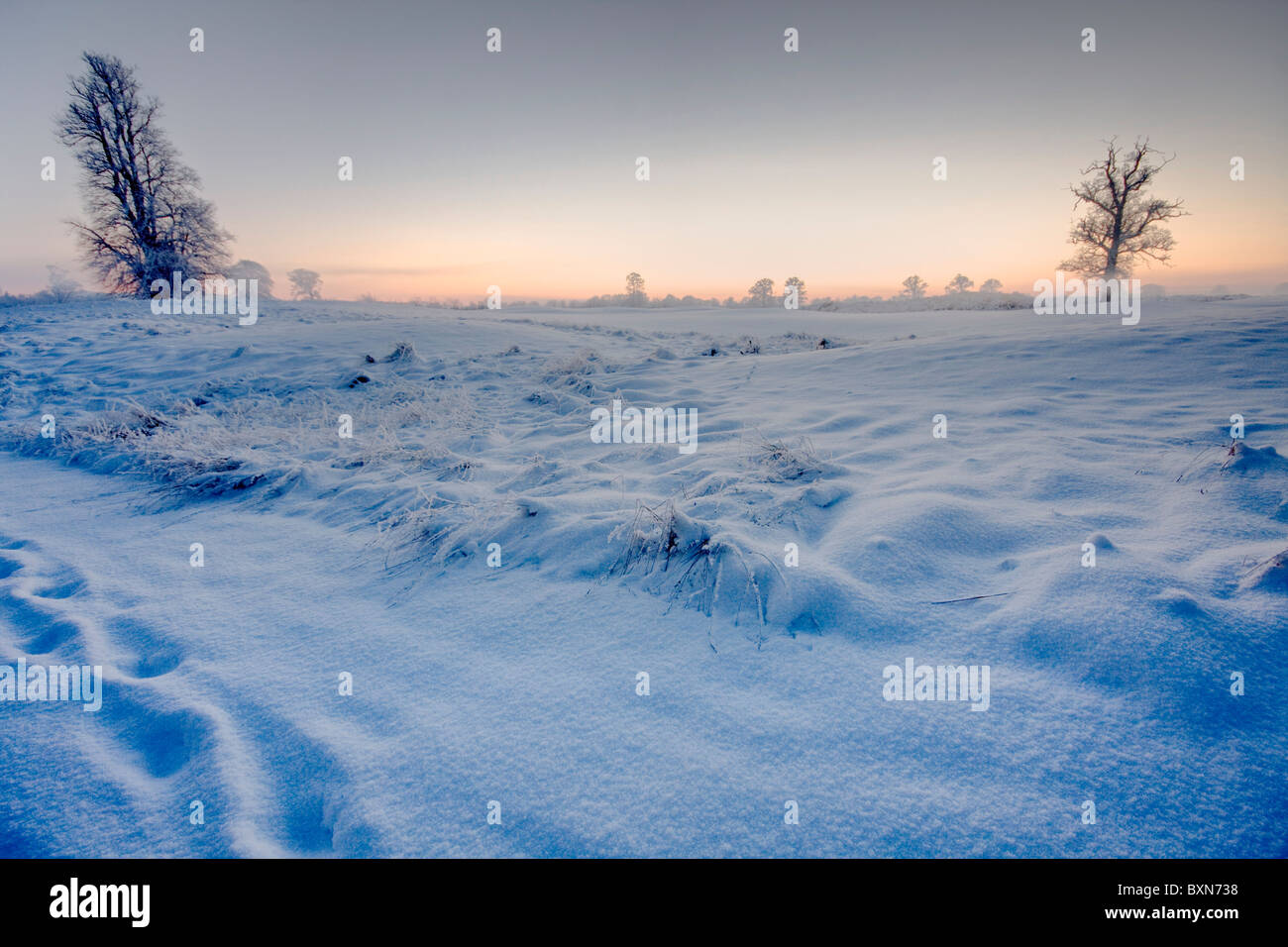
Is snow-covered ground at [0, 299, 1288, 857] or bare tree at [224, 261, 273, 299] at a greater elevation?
bare tree at [224, 261, 273, 299]

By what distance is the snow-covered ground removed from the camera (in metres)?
1.39

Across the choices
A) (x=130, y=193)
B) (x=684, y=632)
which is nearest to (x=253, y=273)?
(x=130, y=193)

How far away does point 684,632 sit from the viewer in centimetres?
211

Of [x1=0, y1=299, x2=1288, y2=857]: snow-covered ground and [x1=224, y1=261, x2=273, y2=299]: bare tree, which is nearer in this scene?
[x1=0, y1=299, x2=1288, y2=857]: snow-covered ground

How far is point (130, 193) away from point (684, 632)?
1069 inches

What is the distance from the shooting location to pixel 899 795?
4.55ft

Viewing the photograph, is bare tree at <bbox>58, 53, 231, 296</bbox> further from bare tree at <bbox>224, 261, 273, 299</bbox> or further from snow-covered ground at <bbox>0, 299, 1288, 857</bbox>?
snow-covered ground at <bbox>0, 299, 1288, 857</bbox>

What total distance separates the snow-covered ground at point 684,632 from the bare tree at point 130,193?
68.8ft

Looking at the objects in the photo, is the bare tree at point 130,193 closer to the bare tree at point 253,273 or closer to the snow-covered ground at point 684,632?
the bare tree at point 253,273

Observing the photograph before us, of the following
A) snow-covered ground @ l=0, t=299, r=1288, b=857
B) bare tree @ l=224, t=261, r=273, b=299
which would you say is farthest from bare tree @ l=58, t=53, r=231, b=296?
snow-covered ground @ l=0, t=299, r=1288, b=857

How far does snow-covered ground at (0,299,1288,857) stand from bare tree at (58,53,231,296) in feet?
68.8

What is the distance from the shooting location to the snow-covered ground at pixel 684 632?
4.55ft

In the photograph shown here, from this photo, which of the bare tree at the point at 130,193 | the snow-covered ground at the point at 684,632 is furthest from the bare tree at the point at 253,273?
the snow-covered ground at the point at 684,632

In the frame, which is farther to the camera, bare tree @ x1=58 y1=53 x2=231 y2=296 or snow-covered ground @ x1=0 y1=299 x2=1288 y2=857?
bare tree @ x1=58 y1=53 x2=231 y2=296
